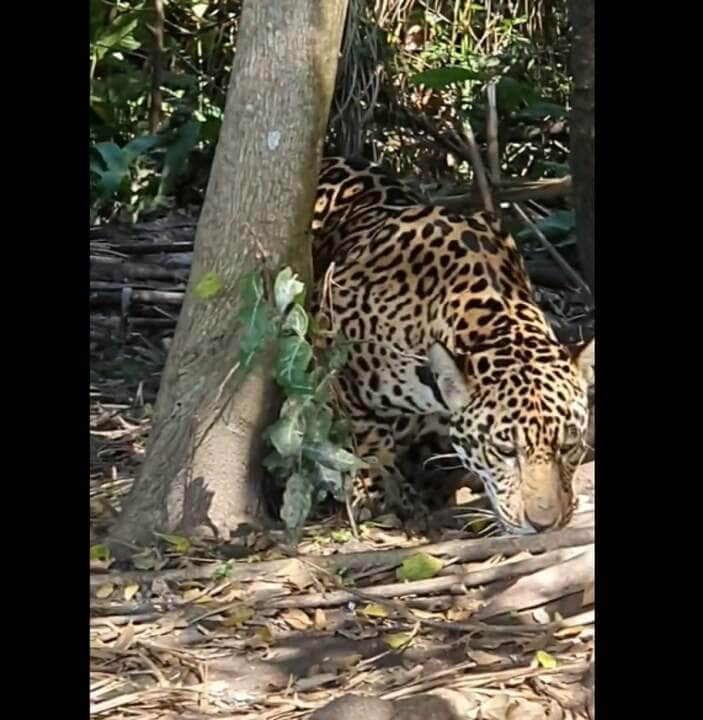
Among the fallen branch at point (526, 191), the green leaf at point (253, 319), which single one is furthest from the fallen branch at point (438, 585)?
the fallen branch at point (526, 191)

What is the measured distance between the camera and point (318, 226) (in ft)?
18.3

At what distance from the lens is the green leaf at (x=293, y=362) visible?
429cm

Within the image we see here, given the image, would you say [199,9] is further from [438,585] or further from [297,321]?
[438,585]

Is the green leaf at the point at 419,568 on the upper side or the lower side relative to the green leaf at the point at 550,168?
lower

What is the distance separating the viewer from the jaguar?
437 cm

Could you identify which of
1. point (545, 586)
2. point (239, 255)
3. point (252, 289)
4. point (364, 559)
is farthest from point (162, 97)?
point (545, 586)

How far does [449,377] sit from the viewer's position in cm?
453

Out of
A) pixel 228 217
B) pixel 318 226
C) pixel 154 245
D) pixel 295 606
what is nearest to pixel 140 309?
pixel 154 245

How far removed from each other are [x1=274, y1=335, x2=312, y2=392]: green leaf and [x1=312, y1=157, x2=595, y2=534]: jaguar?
375mm

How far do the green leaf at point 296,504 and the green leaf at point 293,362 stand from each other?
31cm

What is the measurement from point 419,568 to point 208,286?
1.07 meters

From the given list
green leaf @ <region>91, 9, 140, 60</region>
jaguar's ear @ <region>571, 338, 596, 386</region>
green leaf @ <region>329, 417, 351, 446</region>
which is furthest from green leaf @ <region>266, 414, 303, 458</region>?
green leaf @ <region>91, 9, 140, 60</region>

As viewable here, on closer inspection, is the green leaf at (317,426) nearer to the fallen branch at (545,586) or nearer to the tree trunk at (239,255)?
the tree trunk at (239,255)

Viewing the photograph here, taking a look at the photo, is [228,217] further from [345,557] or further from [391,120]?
[391,120]
